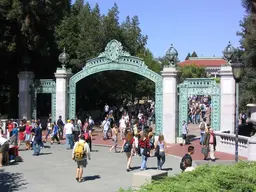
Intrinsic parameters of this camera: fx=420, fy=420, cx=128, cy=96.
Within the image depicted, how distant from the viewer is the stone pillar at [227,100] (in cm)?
2130

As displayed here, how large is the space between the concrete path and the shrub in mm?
4906

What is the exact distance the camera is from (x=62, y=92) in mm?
25969

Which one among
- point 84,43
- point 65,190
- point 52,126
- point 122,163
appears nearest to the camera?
point 65,190

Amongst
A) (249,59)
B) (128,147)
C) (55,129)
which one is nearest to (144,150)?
(128,147)

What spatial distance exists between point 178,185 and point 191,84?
1649 centimetres

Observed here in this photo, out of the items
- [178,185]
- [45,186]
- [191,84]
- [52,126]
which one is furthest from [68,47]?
[178,185]

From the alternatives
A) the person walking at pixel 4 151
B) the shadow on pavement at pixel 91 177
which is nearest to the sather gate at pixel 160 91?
the shadow on pavement at pixel 91 177

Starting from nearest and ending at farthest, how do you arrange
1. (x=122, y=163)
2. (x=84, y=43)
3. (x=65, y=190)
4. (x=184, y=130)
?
1. (x=65, y=190)
2. (x=122, y=163)
3. (x=184, y=130)
4. (x=84, y=43)

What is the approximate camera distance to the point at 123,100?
46.5m

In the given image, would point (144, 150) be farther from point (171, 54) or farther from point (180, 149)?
point (171, 54)

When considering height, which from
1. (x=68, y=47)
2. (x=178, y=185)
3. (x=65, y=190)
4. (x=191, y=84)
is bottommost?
(x=65, y=190)

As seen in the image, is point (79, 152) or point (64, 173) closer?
point (79, 152)

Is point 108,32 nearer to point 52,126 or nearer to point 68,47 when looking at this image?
point 68,47

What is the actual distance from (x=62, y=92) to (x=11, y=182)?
13127 millimetres
